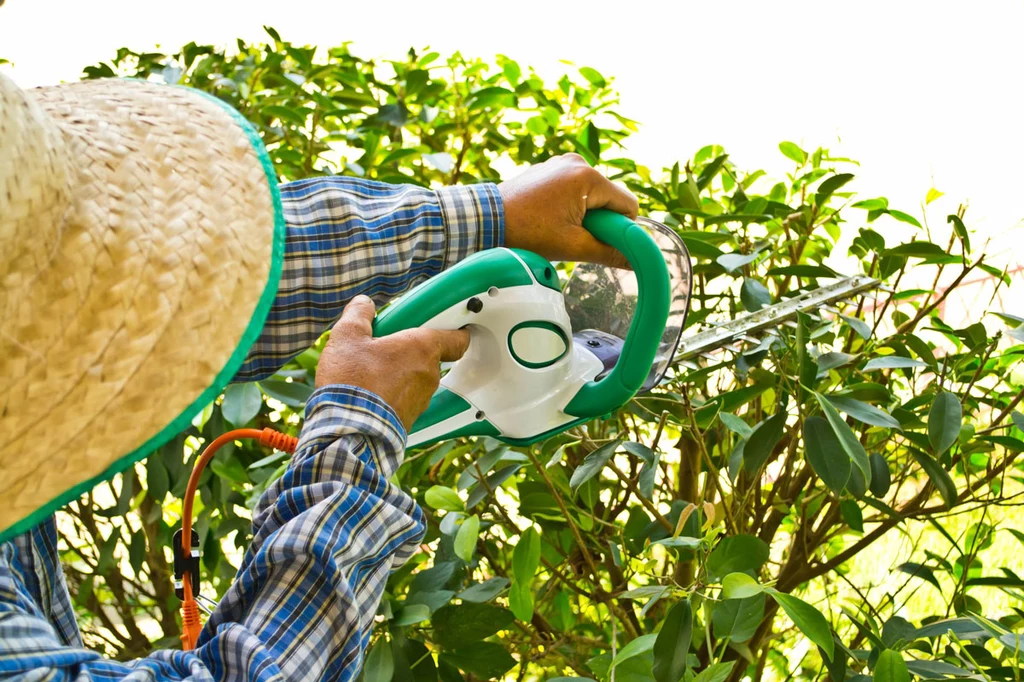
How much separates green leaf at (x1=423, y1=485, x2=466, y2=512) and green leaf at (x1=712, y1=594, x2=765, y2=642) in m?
0.28

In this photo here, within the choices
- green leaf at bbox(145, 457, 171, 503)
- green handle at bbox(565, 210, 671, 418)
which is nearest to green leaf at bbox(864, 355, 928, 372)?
green handle at bbox(565, 210, 671, 418)

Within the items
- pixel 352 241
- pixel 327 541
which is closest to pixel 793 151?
pixel 352 241

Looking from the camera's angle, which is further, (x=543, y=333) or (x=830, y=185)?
(x=830, y=185)

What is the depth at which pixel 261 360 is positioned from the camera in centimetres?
93

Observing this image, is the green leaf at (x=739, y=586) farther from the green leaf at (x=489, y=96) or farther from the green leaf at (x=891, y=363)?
the green leaf at (x=489, y=96)

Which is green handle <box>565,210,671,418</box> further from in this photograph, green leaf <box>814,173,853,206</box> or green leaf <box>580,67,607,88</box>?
green leaf <box>580,67,607,88</box>

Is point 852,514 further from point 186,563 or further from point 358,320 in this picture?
point 186,563

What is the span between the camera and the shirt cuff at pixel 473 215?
2.94 ft

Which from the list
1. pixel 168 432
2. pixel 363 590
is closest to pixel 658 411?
pixel 363 590

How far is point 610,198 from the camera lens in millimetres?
873

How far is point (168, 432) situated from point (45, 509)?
71mm

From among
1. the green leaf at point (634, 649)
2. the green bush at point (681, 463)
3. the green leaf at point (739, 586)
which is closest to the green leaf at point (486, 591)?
the green bush at point (681, 463)

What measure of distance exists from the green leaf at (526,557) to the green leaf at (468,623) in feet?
0.24

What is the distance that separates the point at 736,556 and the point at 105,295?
538 millimetres
